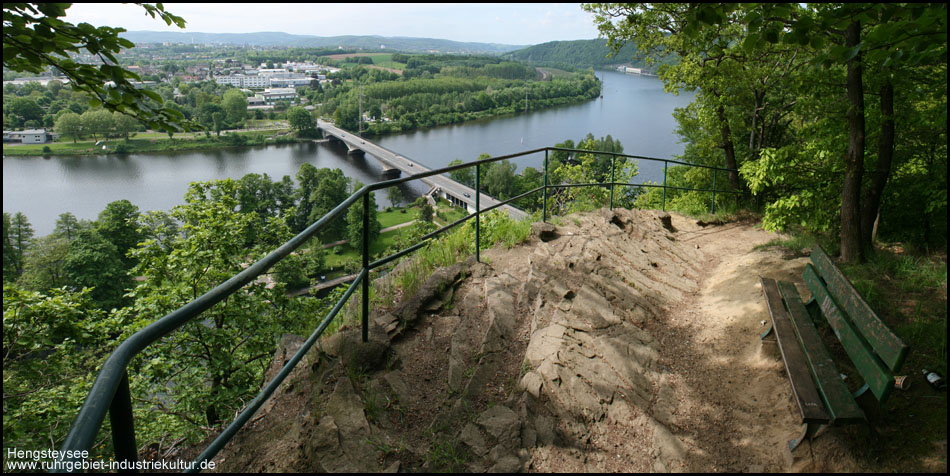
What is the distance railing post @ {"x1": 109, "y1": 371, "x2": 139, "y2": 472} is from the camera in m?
1.29

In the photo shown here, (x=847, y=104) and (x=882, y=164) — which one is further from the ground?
(x=847, y=104)

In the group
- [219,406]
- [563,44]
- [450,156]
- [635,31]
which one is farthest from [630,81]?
[219,406]

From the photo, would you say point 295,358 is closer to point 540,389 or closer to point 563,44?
point 540,389

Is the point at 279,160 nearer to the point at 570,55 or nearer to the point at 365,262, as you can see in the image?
the point at 365,262

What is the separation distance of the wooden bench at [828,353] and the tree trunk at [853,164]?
2.16m

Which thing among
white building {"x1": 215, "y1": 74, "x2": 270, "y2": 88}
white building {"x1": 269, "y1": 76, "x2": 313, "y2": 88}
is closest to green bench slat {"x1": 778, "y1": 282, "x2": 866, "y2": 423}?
white building {"x1": 269, "y1": 76, "x2": 313, "y2": 88}

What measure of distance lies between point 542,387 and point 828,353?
165cm

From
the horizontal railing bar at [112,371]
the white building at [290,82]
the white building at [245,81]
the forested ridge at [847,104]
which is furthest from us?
the white building at [290,82]

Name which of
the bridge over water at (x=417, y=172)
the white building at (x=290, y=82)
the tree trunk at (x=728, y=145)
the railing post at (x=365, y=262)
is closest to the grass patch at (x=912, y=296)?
the railing post at (x=365, y=262)

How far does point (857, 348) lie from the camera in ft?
9.11

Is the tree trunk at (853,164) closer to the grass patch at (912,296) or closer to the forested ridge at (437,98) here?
the grass patch at (912,296)

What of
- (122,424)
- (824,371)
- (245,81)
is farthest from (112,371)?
(245,81)

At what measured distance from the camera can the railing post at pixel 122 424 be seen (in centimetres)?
129

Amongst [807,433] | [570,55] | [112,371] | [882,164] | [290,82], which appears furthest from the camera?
[570,55]
